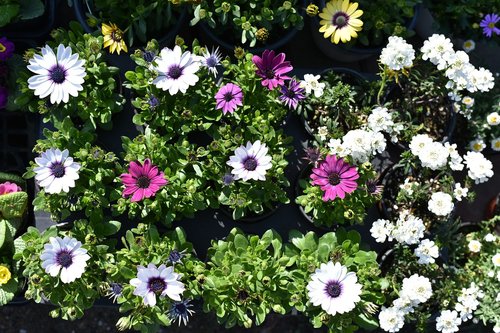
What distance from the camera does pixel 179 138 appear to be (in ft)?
6.82

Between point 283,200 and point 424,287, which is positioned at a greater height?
point 283,200

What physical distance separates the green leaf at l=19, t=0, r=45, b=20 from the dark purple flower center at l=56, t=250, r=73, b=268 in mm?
883

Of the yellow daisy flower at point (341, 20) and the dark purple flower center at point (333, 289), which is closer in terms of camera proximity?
the dark purple flower center at point (333, 289)

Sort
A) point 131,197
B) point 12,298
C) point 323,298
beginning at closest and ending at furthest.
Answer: point 323,298, point 131,197, point 12,298

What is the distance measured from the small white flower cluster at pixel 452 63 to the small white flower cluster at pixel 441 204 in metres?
0.38

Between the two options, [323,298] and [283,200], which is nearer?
[323,298]

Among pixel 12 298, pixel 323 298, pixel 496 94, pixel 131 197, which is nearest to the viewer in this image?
pixel 323 298

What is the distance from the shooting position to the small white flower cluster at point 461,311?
7.08 feet

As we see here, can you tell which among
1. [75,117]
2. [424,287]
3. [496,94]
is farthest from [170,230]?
[496,94]

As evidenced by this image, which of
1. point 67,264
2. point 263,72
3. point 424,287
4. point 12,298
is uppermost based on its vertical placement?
point 263,72

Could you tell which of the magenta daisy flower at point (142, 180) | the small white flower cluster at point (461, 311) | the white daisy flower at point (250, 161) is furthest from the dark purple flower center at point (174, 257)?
the small white flower cluster at point (461, 311)

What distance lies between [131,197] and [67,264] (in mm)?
288

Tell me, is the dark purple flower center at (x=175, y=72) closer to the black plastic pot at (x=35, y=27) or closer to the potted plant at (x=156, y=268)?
the potted plant at (x=156, y=268)

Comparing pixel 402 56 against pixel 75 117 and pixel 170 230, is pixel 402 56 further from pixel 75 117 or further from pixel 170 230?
pixel 75 117
